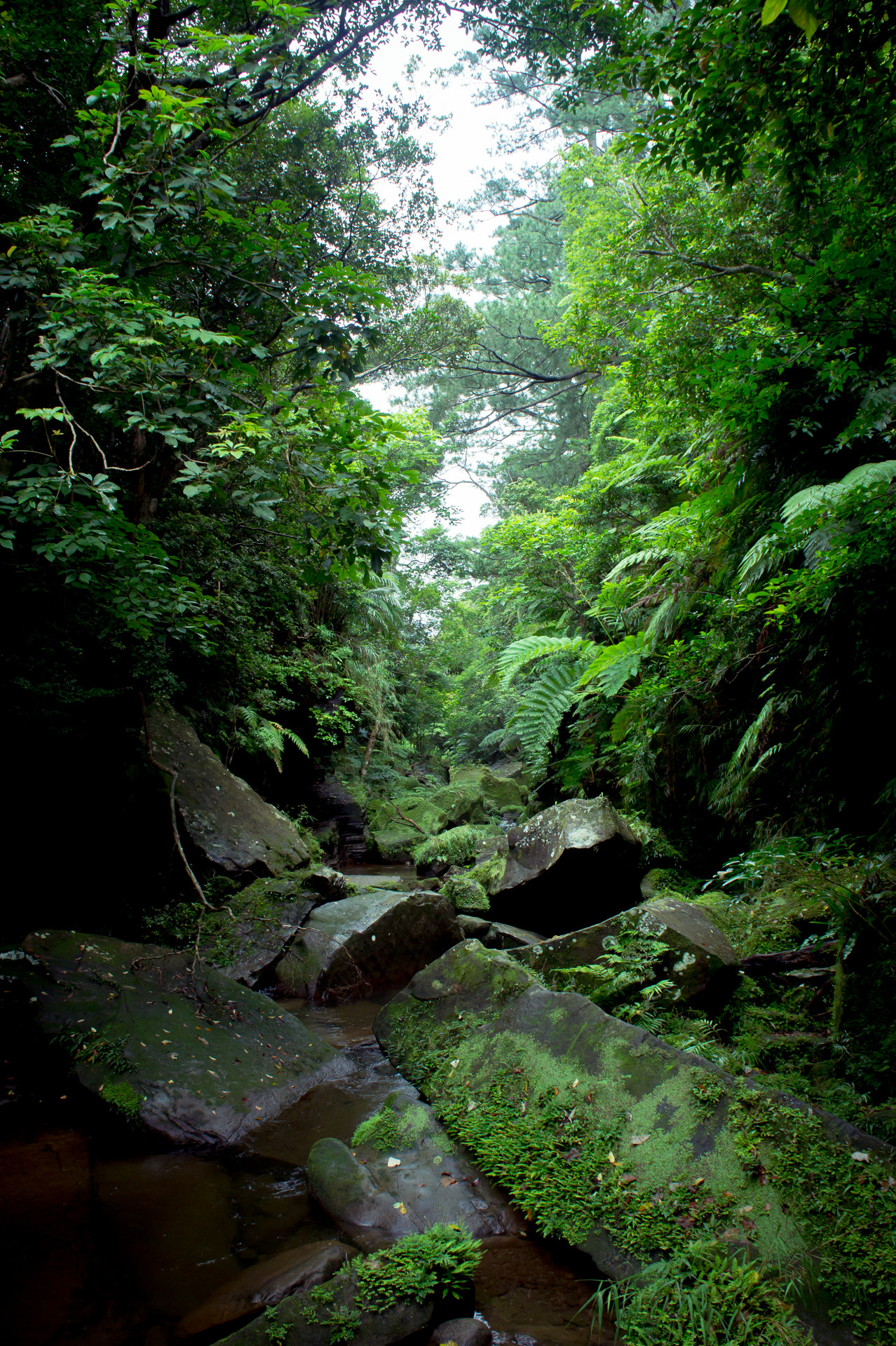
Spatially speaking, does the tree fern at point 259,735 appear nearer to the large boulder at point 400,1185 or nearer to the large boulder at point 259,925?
the large boulder at point 259,925

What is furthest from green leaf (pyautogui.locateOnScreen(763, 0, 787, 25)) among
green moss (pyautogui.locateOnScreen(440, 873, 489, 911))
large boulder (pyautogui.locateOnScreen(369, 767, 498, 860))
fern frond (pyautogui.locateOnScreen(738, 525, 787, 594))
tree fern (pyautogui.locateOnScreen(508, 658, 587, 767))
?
large boulder (pyautogui.locateOnScreen(369, 767, 498, 860))

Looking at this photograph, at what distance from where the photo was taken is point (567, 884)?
19.3 feet

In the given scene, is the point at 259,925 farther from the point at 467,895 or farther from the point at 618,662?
the point at 618,662

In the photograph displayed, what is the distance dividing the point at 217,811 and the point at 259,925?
1.27 metres

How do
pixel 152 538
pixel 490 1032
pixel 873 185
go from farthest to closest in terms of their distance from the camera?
pixel 152 538 → pixel 490 1032 → pixel 873 185

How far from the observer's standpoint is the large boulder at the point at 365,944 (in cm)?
512

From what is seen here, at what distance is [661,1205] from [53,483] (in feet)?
13.7

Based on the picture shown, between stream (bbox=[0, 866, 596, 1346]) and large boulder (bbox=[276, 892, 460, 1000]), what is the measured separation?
1.75 meters

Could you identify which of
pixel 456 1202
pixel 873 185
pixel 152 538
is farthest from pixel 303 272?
pixel 456 1202

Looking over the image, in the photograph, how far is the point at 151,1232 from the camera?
2402mm

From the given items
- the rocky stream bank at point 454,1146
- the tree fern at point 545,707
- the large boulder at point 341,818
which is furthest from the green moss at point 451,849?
the rocky stream bank at point 454,1146

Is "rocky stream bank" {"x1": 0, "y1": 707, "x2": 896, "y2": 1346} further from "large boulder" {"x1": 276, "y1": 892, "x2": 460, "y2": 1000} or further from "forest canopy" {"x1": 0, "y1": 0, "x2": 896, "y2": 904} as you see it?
"forest canopy" {"x1": 0, "y1": 0, "x2": 896, "y2": 904}

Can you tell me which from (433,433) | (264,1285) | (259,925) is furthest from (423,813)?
(264,1285)

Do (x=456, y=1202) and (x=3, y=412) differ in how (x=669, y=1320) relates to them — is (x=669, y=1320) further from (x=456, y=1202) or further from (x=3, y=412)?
(x=3, y=412)
